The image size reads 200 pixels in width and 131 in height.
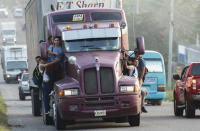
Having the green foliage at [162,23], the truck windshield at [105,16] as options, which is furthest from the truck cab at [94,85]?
the green foliage at [162,23]

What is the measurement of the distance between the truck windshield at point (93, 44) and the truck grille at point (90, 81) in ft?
4.11

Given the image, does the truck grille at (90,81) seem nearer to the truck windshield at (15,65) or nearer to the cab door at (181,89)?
the cab door at (181,89)

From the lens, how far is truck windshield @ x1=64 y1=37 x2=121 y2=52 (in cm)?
1823

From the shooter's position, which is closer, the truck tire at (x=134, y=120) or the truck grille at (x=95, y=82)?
the truck grille at (x=95, y=82)

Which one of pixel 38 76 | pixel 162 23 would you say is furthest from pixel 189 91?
pixel 162 23

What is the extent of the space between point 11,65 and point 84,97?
4463cm

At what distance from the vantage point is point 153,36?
76625 mm

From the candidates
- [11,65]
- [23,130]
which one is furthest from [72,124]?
[11,65]

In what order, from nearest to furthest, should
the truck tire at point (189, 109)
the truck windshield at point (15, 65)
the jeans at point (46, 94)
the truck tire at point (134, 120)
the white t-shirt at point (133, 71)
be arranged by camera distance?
1. the truck tire at point (134, 120)
2. the white t-shirt at point (133, 71)
3. the jeans at point (46, 94)
4. the truck tire at point (189, 109)
5. the truck windshield at point (15, 65)

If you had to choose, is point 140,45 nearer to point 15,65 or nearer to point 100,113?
point 100,113

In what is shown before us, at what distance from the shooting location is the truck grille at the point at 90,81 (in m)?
17.0

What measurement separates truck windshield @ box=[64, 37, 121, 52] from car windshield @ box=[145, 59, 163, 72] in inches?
472

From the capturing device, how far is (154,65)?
3048cm

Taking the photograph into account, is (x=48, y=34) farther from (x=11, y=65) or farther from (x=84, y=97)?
(x=11, y=65)
